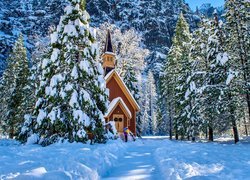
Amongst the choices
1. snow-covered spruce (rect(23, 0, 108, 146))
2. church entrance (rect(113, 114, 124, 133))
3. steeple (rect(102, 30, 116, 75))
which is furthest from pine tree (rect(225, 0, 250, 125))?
steeple (rect(102, 30, 116, 75))

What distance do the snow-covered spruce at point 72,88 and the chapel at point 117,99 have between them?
9398mm

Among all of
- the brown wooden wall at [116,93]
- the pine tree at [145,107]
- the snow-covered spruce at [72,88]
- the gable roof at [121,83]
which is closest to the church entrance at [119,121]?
the brown wooden wall at [116,93]

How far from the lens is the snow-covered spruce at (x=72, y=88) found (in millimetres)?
15648

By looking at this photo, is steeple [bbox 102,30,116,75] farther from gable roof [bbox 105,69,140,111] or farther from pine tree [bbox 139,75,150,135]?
pine tree [bbox 139,75,150,135]

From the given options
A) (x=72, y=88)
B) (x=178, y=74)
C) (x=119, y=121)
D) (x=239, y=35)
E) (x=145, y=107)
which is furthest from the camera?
(x=145, y=107)

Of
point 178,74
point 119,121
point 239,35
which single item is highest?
point 239,35

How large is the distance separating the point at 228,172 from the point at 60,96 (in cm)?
1200

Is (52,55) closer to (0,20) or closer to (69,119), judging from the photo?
(69,119)

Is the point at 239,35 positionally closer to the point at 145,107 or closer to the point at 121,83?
the point at 121,83

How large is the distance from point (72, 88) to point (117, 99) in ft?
38.9

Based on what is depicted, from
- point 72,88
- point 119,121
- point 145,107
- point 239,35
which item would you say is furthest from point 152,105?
point 72,88

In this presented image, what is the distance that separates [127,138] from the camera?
24.8 metres

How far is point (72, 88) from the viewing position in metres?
16.1

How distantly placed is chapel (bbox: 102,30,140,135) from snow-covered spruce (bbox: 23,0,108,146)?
940cm
